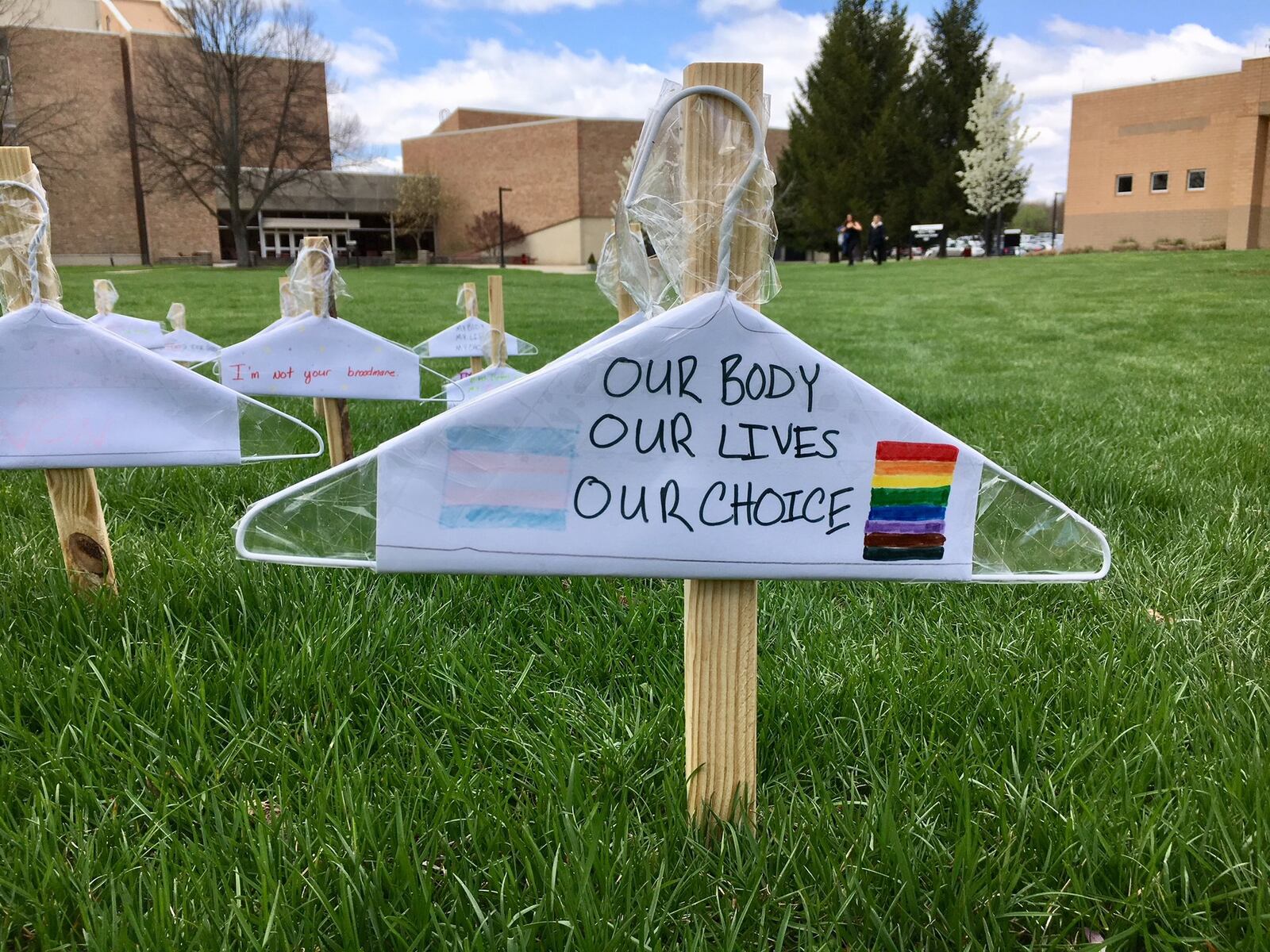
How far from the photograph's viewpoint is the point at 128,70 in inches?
1777

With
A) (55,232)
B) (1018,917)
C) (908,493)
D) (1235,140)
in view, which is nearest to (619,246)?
(908,493)

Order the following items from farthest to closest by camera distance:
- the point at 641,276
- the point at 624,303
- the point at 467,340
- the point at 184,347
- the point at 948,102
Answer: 1. the point at 948,102
2. the point at 184,347
3. the point at 467,340
4. the point at 624,303
5. the point at 641,276

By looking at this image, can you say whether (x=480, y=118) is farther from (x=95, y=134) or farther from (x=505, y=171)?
(x=95, y=134)

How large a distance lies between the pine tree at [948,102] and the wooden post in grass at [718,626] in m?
43.2

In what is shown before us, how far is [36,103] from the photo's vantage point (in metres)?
43.0

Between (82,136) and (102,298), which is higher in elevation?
(82,136)

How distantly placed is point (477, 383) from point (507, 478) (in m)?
3.24

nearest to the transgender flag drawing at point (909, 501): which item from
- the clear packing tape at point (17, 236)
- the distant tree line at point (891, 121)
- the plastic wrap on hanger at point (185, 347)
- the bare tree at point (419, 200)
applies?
the clear packing tape at point (17, 236)

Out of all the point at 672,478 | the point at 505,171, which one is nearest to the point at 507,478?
the point at 672,478

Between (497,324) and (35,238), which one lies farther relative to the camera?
(497,324)

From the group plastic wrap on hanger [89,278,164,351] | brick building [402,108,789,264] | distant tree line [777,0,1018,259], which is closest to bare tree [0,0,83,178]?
brick building [402,108,789,264]

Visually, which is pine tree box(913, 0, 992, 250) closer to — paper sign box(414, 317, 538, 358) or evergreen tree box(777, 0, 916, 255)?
evergreen tree box(777, 0, 916, 255)

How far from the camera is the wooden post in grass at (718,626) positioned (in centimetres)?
122

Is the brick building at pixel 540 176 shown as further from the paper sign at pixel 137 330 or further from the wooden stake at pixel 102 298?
the paper sign at pixel 137 330
